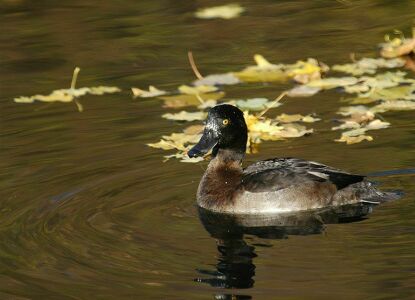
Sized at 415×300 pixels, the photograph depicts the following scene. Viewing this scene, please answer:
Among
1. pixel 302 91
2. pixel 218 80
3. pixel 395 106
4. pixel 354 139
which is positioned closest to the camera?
pixel 354 139

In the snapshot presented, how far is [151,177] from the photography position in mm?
11219

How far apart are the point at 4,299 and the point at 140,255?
1110 mm

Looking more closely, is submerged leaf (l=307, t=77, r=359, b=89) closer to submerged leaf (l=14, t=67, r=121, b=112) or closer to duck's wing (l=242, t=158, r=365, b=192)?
submerged leaf (l=14, t=67, r=121, b=112)

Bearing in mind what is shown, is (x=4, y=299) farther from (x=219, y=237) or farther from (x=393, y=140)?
(x=393, y=140)

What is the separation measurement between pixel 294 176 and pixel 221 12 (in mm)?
7496

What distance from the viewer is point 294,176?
10477 millimetres

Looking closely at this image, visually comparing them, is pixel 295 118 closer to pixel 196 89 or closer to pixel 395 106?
pixel 395 106

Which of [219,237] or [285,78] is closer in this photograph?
[219,237]

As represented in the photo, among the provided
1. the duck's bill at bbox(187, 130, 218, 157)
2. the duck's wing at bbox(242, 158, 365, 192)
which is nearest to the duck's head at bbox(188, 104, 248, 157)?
the duck's bill at bbox(187, 130, 218, 157)

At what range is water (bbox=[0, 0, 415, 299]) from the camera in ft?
28.5

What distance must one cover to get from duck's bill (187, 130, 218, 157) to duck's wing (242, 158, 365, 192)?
1.95ft

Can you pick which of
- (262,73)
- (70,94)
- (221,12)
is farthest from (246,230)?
(221,12)

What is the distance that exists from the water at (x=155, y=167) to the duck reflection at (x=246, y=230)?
0.03 metres

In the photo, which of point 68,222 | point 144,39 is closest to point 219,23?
point 144,39
